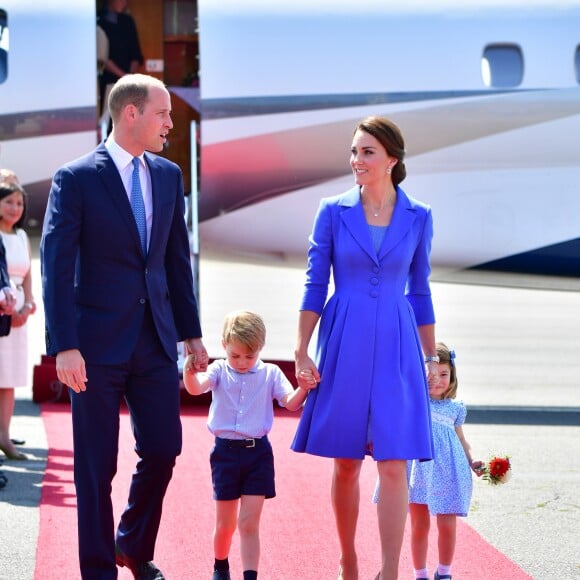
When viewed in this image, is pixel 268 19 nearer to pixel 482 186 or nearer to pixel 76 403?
pixel 482 186

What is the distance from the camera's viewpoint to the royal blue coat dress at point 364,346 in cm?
420

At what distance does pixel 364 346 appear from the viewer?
4.22 meters

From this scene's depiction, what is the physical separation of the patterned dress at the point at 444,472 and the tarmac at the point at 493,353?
1.85 metres

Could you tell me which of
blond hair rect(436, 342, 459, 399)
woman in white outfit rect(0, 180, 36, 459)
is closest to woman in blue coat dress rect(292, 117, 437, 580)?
blond hair rect(436, 342, 459, 399)

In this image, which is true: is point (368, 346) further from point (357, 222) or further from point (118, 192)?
point (118, 192)

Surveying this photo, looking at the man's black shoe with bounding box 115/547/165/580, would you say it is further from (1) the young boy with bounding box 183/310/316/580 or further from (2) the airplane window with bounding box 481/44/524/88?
(2) the airplane window with bounding box 481/44/524/88

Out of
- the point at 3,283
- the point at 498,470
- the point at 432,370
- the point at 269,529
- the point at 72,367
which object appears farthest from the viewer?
the point at 3,283

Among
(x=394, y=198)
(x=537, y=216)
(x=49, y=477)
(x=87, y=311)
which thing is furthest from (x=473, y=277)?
(x=87, y=311)

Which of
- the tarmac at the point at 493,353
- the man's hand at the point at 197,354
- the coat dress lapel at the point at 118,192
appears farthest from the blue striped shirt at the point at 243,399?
the tarmac at the point at 493,353

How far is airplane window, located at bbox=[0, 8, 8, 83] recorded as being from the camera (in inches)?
346

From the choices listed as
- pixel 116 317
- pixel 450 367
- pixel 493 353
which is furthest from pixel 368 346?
pixel 493 353

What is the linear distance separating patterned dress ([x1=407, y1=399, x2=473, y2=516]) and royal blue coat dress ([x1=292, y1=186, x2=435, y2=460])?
0.73 feet

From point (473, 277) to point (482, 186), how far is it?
0.68 m

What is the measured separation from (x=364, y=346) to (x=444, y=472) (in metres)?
0.58
